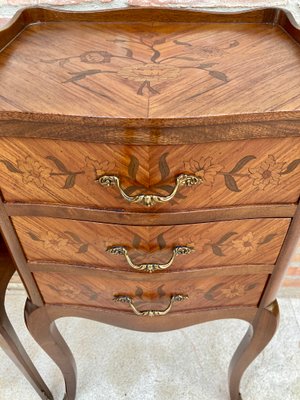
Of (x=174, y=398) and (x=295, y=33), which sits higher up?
(x=295, y=33)

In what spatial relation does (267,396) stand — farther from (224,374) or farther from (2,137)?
(2,137)

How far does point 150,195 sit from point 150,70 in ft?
0.58

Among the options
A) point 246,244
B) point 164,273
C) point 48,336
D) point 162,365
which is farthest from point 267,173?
point 162,365

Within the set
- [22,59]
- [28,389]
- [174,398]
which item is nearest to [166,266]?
[22,59]

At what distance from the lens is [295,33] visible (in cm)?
56

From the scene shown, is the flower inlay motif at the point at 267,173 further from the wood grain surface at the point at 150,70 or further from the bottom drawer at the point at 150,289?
the bottom drawer at the point at 150,289

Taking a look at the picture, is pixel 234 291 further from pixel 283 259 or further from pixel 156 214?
pixel 156 214

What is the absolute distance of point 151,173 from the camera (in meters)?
0.47

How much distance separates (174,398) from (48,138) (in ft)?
2.97

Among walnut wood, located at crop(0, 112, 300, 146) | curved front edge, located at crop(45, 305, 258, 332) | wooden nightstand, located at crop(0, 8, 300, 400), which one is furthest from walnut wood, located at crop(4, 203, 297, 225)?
curved front edge, located at crop(45, 305, 258, 332)

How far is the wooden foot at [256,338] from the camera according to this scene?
71 cm

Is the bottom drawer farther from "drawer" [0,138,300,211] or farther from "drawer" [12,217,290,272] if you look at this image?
"drawer" [0,138,300,211]

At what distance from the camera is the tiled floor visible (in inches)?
41.1

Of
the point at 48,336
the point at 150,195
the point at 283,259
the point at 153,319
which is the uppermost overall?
the point at 150,195
